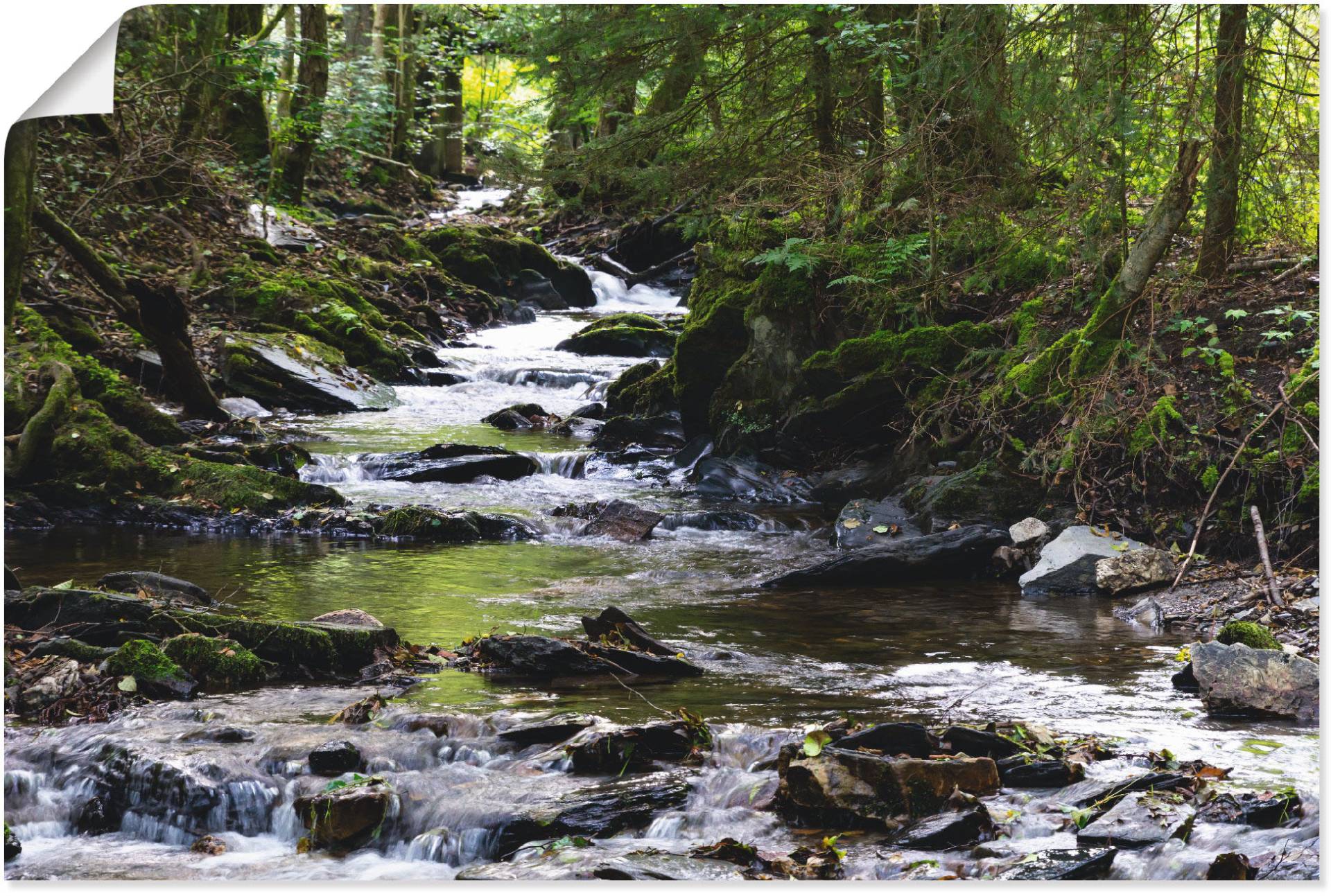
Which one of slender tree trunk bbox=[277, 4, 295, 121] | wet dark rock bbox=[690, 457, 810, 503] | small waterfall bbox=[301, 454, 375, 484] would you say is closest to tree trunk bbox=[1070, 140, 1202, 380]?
wet dark rock bbox=[690, 457, 810, 503]

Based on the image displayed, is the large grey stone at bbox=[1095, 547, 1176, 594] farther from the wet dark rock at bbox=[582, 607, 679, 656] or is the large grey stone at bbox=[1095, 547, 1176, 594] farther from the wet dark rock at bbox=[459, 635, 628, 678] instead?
the wet dark rock at bbox=[459, 635, 628, 678]

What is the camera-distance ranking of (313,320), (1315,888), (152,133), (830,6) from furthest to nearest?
1. (313,320)
2. (152,133)
3. (830,6)
4. (1315,888)

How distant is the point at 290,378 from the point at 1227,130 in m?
10.6

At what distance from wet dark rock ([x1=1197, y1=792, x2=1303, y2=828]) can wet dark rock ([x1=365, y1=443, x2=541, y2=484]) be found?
7768 mm

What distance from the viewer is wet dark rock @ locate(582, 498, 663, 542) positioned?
826cm

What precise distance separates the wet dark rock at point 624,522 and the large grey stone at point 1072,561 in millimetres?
2884

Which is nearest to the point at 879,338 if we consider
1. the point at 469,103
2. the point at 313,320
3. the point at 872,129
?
the point at 872,129

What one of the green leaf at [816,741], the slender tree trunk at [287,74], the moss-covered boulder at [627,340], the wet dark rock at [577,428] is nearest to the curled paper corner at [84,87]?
the green leaf at [816,741]

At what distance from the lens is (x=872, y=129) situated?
8.16 m

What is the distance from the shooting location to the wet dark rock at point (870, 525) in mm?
7812

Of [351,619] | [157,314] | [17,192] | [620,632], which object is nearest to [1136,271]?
[620,632]

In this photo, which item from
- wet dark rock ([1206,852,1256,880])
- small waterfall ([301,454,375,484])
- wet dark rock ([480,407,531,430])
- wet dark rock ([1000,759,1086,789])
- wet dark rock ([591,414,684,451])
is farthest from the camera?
wet dark rock ([480,407,531,430])

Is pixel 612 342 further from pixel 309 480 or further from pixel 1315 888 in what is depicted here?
pixel 1315 888

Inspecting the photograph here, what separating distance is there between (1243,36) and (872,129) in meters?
3.63
